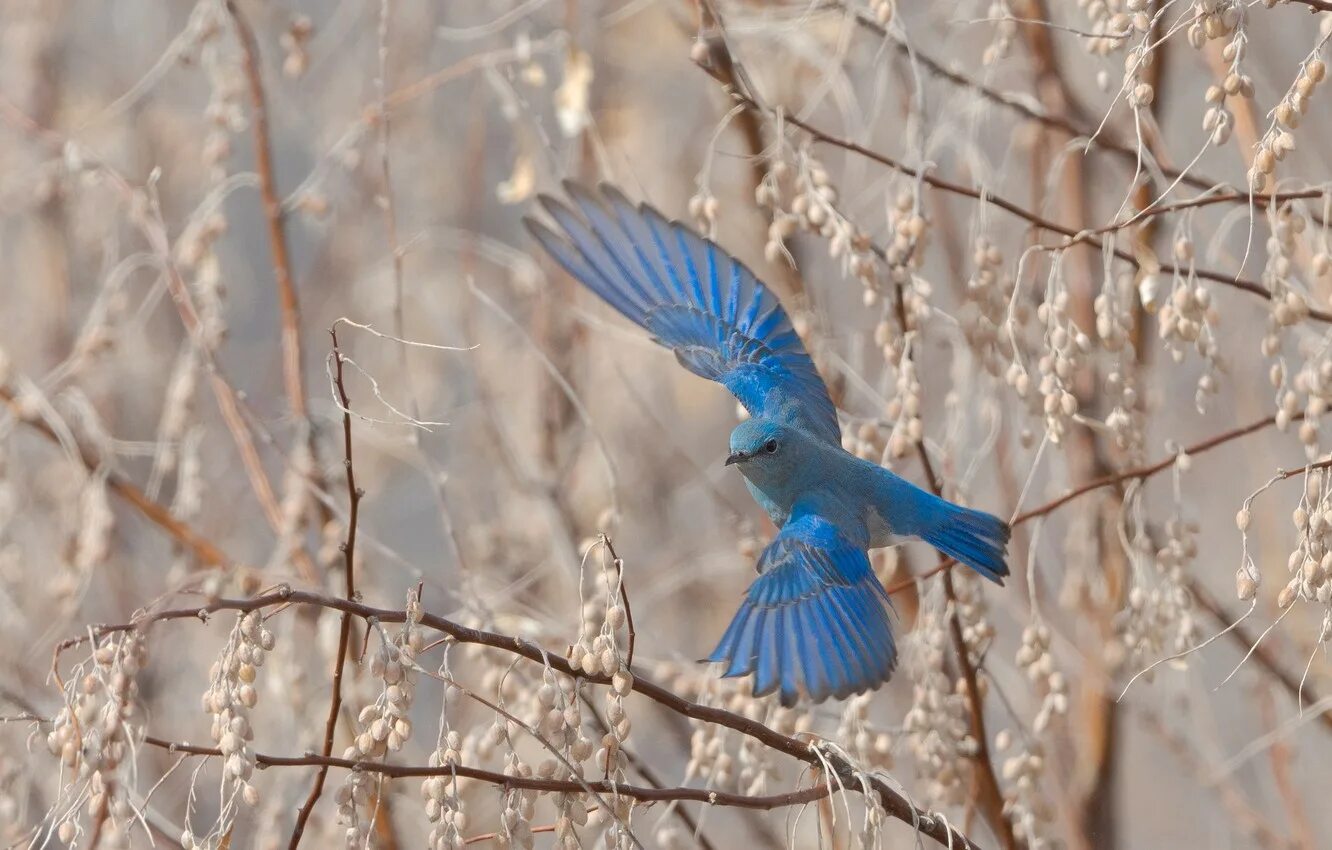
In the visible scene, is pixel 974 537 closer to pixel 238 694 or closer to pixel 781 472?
pixel 781 472

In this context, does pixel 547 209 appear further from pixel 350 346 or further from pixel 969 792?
pixel 350 346

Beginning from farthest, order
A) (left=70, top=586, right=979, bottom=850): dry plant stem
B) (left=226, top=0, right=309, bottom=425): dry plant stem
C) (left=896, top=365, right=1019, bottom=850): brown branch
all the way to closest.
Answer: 1. (left=226, top=0, right=309, bottom=425): dry plant stem
2. (left=896, top=365, right=1019, bottom=850): brown branch
3. (left=70, top=586, right=979, bottom=850): dry plant stem

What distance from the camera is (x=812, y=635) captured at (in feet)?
7.27

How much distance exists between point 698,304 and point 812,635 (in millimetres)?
1160

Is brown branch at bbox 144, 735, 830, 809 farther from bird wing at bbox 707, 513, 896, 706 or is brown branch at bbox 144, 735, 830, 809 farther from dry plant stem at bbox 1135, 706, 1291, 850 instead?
dry plant stem at bbox 1135, 706, 1291, 850

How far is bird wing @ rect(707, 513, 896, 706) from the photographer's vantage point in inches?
81.1

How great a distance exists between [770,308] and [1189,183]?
3.28 feet

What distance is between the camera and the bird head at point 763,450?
9.10 feet

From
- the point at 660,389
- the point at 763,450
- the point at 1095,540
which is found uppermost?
the point at 660,389

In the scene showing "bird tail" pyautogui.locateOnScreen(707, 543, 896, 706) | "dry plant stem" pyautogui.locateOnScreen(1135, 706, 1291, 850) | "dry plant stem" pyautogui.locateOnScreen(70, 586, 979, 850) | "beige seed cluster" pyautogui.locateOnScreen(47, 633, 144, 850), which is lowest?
"beige seed cluster" pyautogui.locateOnScreen(47, 633, 144, 850)

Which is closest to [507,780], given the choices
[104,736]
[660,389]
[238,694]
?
[238,694]

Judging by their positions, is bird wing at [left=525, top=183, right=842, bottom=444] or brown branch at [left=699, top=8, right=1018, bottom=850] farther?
bird wing at [left=525, top=183, right=842, bottom=444]

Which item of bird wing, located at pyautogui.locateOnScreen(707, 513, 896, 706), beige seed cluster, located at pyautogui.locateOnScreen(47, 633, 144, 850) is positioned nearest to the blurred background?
beige seed cluster, located at pyautogui.locateOnScreen(47, 633, 144, 850)

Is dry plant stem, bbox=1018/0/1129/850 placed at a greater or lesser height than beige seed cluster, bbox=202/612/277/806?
greater
